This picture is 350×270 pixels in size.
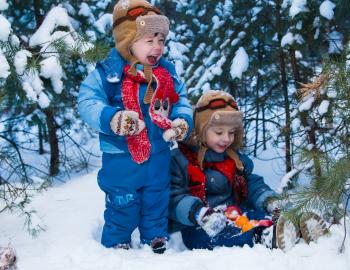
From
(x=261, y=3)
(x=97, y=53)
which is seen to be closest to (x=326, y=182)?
(x=97, y=53)

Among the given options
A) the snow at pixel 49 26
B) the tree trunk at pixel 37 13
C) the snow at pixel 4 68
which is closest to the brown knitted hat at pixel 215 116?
the snow at pixel 4 68

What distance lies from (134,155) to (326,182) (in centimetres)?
144

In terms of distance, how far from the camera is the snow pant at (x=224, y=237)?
3182 mm

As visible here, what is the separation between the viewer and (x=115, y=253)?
9.82 feet

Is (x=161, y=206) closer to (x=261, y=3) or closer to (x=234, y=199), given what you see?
(x=234, y=199)

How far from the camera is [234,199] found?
382cm

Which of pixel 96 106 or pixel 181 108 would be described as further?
pixel 181 108

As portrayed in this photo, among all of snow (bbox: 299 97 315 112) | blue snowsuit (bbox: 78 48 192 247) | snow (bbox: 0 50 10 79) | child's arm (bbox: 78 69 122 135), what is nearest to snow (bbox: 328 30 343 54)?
snow (bbox: 299 97 315 112)

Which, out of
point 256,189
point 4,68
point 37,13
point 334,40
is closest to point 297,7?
point 334,40

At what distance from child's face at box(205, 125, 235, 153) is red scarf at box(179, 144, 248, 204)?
0.13 meters

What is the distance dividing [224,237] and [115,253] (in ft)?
2.53

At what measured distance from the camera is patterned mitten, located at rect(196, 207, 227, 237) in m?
3.13

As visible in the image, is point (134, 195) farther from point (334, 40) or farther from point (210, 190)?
point (334, 40)

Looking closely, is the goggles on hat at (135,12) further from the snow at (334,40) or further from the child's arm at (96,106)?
the snow at (334,40)
